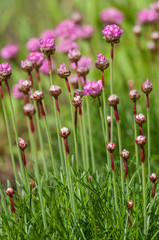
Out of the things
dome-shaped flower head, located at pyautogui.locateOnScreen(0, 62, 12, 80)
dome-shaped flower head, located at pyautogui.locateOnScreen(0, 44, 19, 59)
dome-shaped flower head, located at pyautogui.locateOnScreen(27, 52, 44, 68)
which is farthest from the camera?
dome-shaped flower head, located at pyautogui.locateOnScreen(0, 44, 19, 59)

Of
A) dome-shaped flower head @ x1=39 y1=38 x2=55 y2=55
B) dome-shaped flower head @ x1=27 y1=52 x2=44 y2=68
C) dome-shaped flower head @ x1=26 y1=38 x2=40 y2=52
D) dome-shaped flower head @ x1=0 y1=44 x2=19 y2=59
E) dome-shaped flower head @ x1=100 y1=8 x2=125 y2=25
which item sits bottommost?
dome-shaped flower head @ x1=39 y1=38 x2=55 y2=55

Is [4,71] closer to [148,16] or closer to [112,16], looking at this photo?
[148,16]

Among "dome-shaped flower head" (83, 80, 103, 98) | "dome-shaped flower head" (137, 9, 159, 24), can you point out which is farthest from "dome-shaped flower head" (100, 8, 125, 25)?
"dome-shaped flower head" (83, 80, 103, 98)

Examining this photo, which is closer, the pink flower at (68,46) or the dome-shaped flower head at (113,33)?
the dome-shaped flower head at (113,33)

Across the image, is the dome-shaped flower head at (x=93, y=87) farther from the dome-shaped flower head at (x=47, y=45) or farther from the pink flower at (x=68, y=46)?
the pink flower at (x=68, y=46)

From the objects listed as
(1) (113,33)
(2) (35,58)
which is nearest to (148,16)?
(2) (35,58)

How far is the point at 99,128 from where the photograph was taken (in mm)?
2039

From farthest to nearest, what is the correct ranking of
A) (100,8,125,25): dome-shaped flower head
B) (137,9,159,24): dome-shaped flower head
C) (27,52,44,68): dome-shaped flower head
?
(100,8,125,25): dome-shaped flower head, (137,9,159,24): dome-shaped flower head, (27,52,44,68): dome-shaped flower head

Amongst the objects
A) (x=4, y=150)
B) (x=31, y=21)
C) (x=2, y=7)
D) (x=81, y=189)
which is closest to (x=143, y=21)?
(x=4, y=150)

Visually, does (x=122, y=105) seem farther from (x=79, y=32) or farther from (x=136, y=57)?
(x=136, y=57)

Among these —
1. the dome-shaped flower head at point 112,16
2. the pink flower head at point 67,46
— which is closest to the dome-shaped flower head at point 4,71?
the pink flower head at point 67,46

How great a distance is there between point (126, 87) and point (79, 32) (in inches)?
19.1

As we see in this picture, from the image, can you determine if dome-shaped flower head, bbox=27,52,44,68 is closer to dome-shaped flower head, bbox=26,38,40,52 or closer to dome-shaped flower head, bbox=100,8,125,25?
dome-shaped flower head, bbox=26,38,40,52

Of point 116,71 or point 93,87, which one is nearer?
point 93,87
